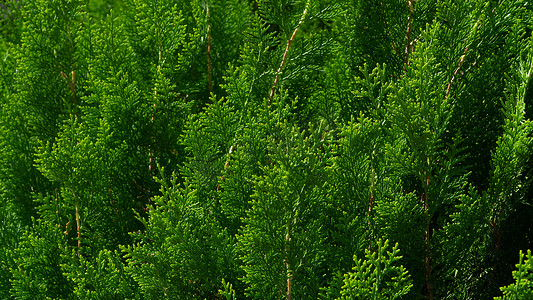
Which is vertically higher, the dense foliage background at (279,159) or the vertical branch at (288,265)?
the dense foliage background at (279,159)

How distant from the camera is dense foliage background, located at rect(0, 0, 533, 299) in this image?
6.25 feet

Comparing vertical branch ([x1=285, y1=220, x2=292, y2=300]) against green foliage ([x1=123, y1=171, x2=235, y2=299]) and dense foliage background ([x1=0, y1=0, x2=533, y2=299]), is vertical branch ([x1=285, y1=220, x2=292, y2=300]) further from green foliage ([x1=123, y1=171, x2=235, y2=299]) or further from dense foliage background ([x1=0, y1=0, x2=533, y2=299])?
green foliage ([x1=123, y1=171, x2=235, y2=299])

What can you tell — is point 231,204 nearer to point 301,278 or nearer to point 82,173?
point 301,278

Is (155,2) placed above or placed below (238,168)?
above

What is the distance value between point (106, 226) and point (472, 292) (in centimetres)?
164

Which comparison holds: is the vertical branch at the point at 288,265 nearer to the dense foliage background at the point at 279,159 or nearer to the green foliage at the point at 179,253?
the dense foliage background at the point at 279,159

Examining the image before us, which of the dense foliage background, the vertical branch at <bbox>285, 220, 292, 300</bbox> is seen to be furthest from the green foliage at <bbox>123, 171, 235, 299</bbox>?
the vertical branch at <bbox>285, 220, 292, 300</bbox>

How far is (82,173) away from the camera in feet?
7.51

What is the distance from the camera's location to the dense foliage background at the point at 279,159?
190 cm

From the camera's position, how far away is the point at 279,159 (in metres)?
1.83

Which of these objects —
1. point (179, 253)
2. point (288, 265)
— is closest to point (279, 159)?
point (288, 265)

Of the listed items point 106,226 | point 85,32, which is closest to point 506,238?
point 106,226

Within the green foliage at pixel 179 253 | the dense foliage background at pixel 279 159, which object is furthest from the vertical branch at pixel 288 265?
the green foliage at pixel 179 253

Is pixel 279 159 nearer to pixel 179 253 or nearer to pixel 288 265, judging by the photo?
pixel 288 265
